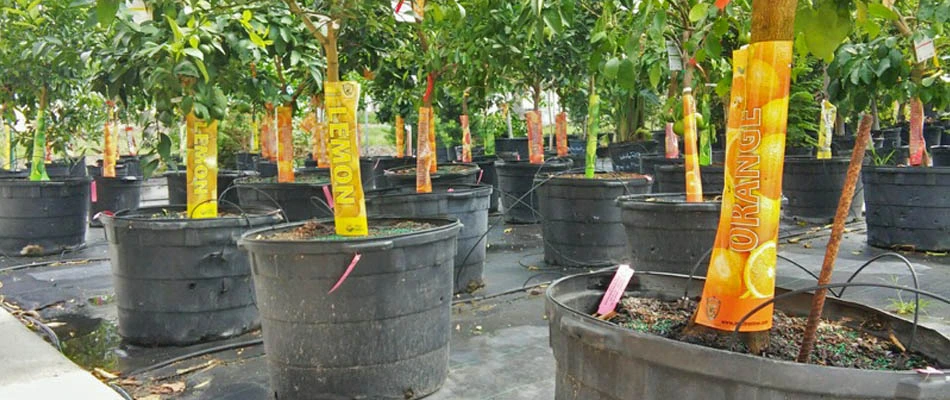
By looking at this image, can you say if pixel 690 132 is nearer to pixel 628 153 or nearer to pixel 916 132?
pixel 916 132

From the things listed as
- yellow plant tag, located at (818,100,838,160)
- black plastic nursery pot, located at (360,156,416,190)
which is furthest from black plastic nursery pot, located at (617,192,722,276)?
black plastic nursery pot, located at (360,156,416,190)

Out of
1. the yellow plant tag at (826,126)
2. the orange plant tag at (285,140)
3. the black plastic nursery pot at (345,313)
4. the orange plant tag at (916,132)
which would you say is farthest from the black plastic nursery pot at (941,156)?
the black plastic nursery pot at (345,313)

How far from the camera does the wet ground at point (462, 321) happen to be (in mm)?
2812

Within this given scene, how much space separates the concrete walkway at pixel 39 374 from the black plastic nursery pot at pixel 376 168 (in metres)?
3.66

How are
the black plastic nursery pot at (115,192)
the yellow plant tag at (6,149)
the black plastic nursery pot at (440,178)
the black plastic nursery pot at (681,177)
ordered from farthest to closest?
the yellow plant tag at (6,149) → the black plastic nursery pot at (115,192) → the black plastic nursery pot at (440,178) → the black plastic nursery pot at (681,177)

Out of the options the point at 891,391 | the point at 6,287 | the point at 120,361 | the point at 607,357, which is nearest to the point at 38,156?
the point at 6,287

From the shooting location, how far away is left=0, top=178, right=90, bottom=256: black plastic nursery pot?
5648 mm

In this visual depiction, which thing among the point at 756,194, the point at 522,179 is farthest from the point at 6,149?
the point at 756,194

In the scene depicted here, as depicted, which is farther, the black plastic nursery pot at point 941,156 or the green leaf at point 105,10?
the black plastic nursery pot at point 941,156

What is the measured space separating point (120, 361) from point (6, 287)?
2.14 m

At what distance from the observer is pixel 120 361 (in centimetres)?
321

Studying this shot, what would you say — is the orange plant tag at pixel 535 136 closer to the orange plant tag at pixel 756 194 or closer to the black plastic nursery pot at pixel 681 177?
the black plastic nursery pot at pixel 681 177

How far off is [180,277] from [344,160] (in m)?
1.20

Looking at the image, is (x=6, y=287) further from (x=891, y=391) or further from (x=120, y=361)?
(x=891, y=391)
